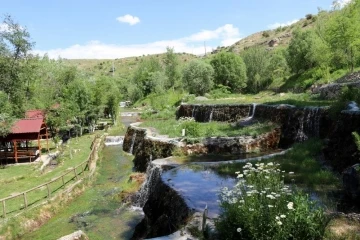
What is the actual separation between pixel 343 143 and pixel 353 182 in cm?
422

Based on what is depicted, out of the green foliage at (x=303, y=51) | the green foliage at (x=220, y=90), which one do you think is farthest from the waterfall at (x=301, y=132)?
the green foliage at (x=220, y=90)

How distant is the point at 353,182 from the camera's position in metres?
9.51

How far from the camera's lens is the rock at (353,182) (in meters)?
9.33

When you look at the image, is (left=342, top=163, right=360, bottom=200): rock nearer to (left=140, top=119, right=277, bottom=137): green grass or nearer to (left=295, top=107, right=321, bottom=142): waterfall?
(left=295, top=107, right=321, bottom=142): waterfall

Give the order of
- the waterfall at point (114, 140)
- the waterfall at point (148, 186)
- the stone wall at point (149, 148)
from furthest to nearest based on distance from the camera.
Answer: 1. the waterfall at point (114, 140)
2. the stone wall at point (149, 148)
3. the waterfall at point (148, 186)

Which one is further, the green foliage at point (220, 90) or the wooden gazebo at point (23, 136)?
the green foliage at point (220, 90)

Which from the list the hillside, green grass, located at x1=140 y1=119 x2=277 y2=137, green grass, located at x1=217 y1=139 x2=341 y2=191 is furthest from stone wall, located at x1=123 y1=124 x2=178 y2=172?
the hillside

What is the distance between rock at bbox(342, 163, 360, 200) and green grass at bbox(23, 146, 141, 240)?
26.4 feet

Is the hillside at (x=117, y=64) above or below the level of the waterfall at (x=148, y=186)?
above

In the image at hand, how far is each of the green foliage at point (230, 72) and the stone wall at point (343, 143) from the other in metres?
42.3

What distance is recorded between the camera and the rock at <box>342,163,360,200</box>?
9328 millimetres

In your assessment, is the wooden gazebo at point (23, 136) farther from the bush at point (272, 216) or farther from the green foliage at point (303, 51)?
the green foliage at point (303, 51)

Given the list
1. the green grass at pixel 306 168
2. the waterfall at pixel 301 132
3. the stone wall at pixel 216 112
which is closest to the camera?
the green grass at pixel 306 168

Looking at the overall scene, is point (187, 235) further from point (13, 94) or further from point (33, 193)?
point (13, 94)
